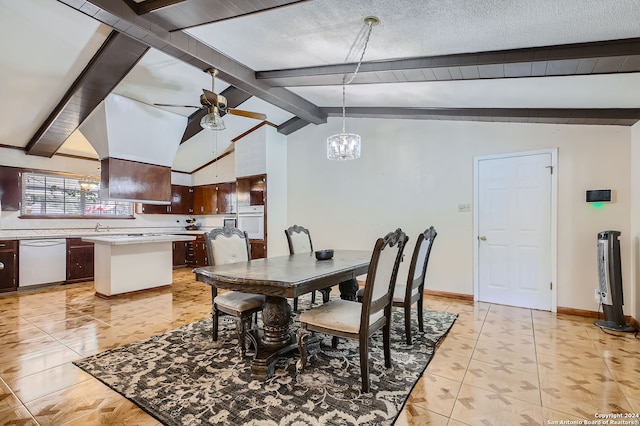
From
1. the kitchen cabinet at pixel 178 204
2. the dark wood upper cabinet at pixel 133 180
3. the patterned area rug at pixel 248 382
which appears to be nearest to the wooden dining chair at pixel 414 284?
the patterned area rug at pixel 248 382

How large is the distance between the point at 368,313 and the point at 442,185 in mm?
3313

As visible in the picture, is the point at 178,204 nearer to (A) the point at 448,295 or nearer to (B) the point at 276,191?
(B) the point at 276,191

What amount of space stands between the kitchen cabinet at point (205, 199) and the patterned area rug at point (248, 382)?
5.10 meters

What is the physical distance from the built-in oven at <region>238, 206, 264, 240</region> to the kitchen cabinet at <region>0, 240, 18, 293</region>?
373cm

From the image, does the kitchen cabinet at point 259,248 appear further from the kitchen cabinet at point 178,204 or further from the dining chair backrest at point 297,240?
the kitchen cabinet at point 178,204

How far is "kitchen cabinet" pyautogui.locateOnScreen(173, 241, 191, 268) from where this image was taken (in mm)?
7570

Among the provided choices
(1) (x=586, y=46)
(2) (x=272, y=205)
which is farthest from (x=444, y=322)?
(2) (x=272, y=205)

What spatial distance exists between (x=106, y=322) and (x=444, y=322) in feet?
12.9

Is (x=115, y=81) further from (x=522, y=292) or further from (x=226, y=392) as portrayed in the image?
(x=522, y=292)

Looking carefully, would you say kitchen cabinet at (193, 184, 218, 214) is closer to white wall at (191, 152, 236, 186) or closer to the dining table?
white wall at (191, 152, 236, 186)

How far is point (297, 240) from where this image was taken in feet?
13.9

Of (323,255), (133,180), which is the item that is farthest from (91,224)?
(323,255)

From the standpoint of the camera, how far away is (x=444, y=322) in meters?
3.54

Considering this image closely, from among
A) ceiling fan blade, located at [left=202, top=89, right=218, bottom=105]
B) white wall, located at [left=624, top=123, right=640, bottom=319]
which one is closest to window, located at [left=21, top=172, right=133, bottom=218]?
ceiling fan blade, located at [left=202, top=89, right=218, bottom=105]
